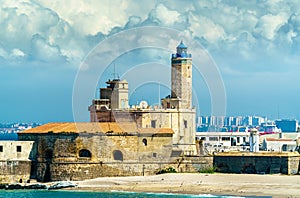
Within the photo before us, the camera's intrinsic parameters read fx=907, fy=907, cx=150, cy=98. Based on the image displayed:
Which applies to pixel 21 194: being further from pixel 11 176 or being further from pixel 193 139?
pixel 193 139

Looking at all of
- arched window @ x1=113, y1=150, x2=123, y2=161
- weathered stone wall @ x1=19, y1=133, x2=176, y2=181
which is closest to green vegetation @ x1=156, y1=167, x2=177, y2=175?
weathered stone wall @ x1=19, y1=133, x2=176, y2=181

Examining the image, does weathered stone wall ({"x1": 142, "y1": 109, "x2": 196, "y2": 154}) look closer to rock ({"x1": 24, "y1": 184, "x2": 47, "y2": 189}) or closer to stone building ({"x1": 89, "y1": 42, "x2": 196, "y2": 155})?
stone building ({"x1": 89, "y1": 42, "x2": 196, "y2": 155})

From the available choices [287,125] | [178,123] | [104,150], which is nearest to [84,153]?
[104,150]

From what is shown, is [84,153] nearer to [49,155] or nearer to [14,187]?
[49,155]

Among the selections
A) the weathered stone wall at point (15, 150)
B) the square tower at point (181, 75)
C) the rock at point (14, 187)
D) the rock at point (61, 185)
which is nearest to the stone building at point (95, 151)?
the weathered stone wall at point (15, 150)

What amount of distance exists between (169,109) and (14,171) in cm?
1208

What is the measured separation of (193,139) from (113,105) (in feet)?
20.4

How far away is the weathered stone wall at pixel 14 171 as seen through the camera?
57.7 m

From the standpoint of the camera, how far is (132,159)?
5822 centimetres

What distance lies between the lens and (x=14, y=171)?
57.9 meters

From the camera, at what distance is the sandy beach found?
2072 inches

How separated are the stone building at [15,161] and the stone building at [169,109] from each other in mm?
7607

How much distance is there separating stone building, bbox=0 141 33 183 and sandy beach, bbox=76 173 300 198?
404 centimetres

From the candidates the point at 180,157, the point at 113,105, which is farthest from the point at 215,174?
the point at 113,105
